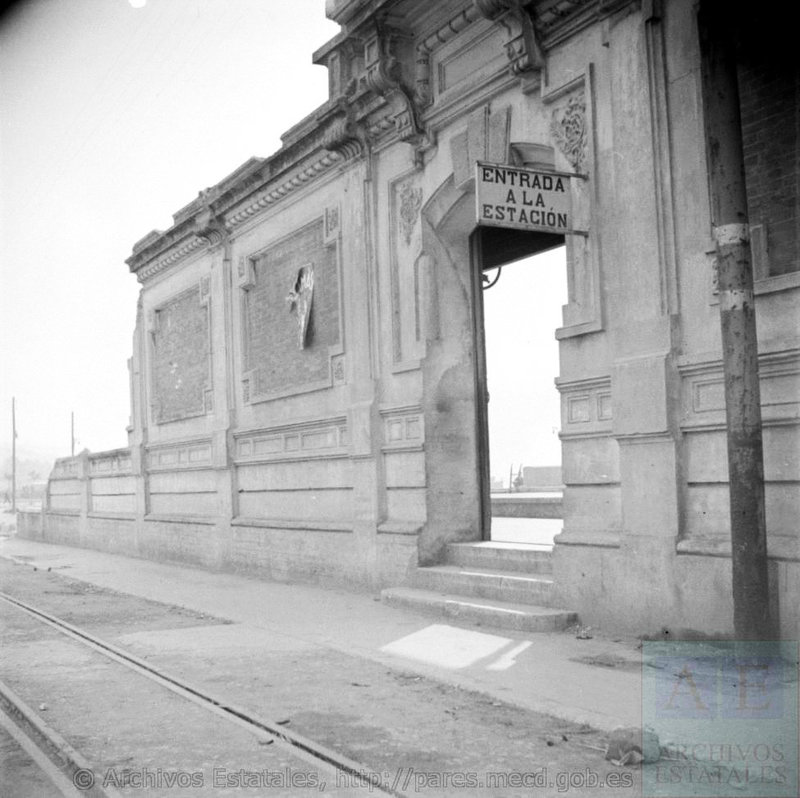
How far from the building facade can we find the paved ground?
1.21 meters

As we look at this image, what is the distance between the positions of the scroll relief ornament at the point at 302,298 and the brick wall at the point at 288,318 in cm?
7

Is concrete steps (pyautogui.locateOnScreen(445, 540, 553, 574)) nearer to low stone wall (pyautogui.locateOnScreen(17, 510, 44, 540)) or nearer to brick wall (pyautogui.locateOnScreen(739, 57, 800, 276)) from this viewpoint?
brick wall (pyautogui.locateOnScreen(739, 57, 800, 276))

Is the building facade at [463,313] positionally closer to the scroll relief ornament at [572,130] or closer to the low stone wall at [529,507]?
the scroll relief ornament at [572,130]

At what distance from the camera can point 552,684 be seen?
6738 mm

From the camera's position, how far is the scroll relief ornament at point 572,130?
30.5 ft

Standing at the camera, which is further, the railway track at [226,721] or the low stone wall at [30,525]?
the low stone wall at [30,525]

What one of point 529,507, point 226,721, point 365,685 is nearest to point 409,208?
point 365,685

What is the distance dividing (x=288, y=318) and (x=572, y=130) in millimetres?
6684

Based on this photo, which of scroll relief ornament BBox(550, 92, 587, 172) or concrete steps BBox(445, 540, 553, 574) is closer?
scroll relief ornament BBox(550, 92, 587, 172)

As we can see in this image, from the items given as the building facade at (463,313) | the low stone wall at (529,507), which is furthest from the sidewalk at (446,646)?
the low stone wall at (529,507)

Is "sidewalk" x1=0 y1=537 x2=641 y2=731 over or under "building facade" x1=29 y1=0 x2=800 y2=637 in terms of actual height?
under

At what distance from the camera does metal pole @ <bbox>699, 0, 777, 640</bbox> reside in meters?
6.85

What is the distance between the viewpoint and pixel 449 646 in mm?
8367

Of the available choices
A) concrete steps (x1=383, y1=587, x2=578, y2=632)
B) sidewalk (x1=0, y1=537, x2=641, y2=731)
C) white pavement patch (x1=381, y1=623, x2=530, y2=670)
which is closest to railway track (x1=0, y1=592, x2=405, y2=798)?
sidewalk (x1=0, y1=537, x2=641, y2=731)
